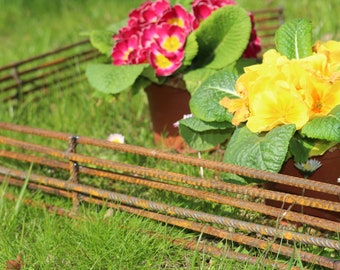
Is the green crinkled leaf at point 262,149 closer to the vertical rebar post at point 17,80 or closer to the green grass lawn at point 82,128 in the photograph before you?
the green grass lawn at point 82,128

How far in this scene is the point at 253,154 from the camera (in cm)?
239

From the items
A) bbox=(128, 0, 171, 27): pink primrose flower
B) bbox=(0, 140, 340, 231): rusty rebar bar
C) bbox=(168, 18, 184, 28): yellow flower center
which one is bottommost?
bbox=(0, 140, 340, 231): rusty rebar bar

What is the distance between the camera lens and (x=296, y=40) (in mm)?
2643

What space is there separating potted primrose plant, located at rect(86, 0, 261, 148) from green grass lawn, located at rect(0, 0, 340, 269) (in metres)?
0.23

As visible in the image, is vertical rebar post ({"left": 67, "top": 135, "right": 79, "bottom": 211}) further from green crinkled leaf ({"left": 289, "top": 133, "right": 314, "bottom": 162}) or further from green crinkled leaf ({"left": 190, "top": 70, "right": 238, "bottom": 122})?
green crinkled leaf ({"left": 289, "top": 133, "right": 314, "bottom": 162})

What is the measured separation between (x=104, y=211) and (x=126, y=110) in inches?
48.0

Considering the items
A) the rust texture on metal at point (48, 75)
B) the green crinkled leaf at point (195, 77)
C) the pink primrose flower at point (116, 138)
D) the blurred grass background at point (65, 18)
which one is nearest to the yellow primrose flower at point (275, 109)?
the green crinkled leaf at point (195, 77)

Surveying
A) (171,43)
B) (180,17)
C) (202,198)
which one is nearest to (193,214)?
(202,198)

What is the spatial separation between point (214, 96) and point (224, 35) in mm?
504

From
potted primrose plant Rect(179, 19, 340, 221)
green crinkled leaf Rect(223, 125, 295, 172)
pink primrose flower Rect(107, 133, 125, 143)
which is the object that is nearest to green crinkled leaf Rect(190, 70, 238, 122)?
A: potted primrose plant Rect(179, 19, 340, 221)

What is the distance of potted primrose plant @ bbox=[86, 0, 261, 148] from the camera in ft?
9.99

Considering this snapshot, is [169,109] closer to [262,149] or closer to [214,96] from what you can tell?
[214,96]

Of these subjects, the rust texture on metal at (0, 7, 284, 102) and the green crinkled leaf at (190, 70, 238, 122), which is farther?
the rust texture on metal at (0, 7, 284, 102)

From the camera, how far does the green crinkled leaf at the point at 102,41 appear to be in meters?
3.33
